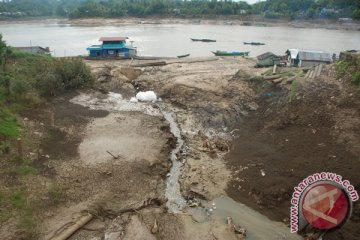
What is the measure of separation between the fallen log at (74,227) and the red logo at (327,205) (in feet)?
26.2

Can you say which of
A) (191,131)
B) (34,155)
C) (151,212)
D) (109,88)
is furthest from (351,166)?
(109,88)

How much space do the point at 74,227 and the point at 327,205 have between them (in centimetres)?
855

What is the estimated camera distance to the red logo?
8.23 meters

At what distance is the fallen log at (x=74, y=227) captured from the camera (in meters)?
12.0

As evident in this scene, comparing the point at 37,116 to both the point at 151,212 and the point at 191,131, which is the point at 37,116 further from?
the point at 151,212

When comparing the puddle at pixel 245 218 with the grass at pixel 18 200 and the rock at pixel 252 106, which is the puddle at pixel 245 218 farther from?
the rock at pixel 252 106

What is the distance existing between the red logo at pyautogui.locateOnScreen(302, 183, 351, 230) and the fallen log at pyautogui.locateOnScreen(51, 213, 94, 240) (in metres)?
8.00

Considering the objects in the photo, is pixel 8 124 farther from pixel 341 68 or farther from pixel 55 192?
pixel 341 68

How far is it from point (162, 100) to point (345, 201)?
21.0 m

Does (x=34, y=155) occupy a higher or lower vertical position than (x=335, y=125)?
lower

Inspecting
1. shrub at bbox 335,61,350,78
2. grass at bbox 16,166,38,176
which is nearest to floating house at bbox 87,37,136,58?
shrub at bbox 335,61,350,78

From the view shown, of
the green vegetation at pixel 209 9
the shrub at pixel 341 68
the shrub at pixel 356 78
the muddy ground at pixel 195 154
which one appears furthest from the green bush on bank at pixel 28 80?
the green vegetation at pixel 209 9

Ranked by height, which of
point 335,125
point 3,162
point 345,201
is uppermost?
point 345,201

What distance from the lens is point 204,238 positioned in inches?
511
